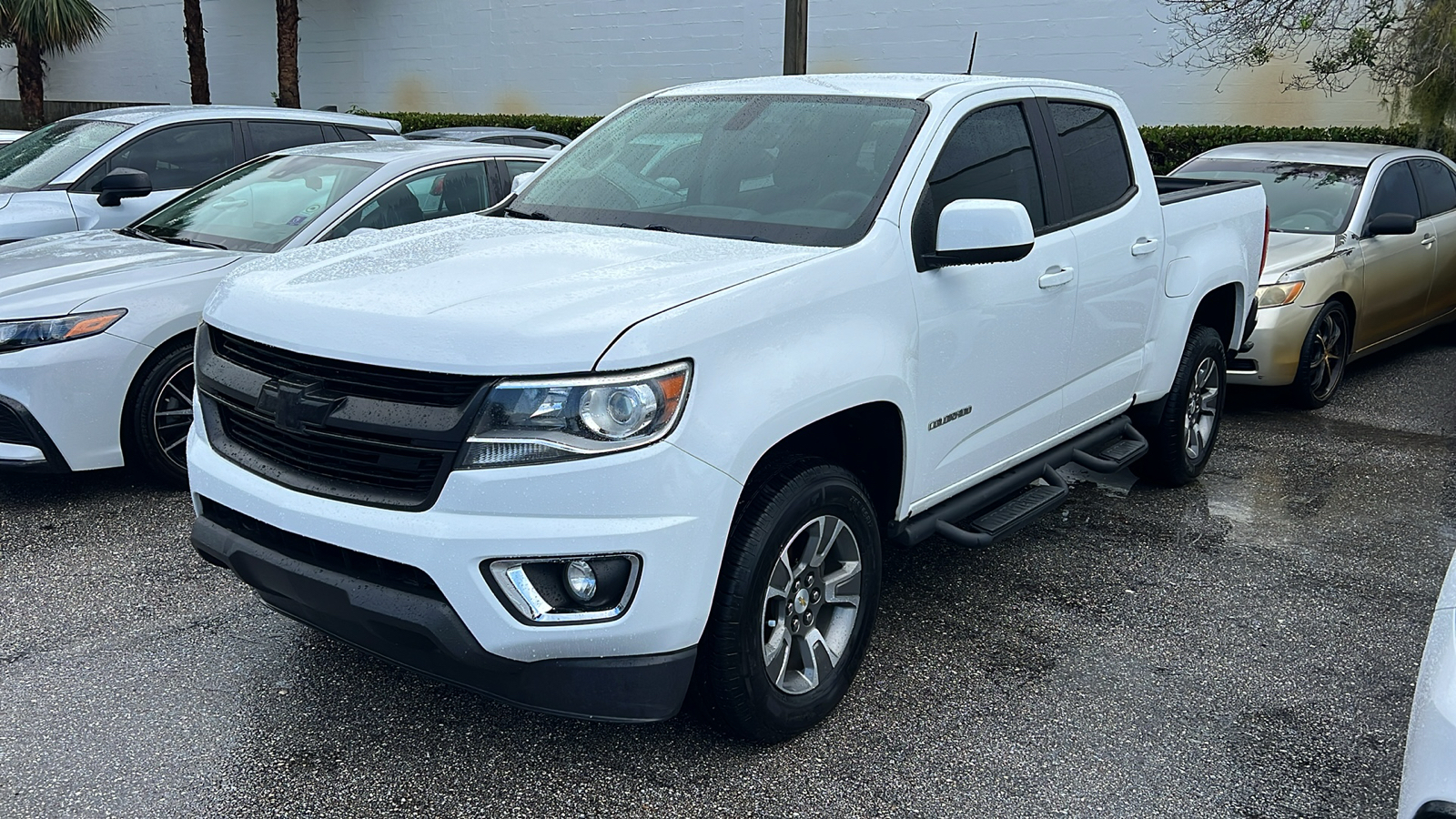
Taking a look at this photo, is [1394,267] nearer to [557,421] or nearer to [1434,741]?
[1434,741]

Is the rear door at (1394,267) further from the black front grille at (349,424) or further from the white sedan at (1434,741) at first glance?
the black front grille at (349,424)

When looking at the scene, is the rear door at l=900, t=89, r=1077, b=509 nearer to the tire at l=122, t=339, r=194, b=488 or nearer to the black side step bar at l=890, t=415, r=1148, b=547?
the black side step bar at l=890, t=415, r=1148, b=547

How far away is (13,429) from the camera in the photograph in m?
4.79

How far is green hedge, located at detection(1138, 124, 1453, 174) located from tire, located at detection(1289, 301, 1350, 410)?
4.90 m

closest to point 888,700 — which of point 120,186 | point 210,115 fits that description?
point 120,186

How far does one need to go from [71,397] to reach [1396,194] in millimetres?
7978

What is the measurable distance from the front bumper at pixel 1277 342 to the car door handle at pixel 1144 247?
2518 mm

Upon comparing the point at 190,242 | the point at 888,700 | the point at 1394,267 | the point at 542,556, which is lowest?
the point at 888,700

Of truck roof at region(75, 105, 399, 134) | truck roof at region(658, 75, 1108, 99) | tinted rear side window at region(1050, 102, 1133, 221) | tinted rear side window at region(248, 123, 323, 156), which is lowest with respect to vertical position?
tinted rear side window at region(248, 123, 323, 156)

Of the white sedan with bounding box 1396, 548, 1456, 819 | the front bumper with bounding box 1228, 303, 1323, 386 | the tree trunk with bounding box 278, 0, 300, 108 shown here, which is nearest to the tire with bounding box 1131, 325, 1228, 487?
the front bumper with bounding box 1228, 303, 1323, 386

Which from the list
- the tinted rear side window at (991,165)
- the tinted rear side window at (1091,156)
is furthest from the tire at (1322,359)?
the tinted rear side window at (991,165)

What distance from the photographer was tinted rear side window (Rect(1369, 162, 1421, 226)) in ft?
25.3

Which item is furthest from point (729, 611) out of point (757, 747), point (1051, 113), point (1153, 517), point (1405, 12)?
point (1405, 12)

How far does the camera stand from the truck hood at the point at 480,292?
271 cm
